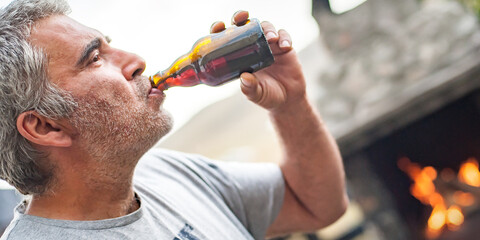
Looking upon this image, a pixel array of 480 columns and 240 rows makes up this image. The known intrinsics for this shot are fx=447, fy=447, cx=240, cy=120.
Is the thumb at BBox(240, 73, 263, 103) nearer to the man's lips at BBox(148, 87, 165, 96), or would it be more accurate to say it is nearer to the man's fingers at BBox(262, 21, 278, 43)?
the man's fingers at BBox(262, 21, 278, 43)

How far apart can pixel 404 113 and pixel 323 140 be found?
2.14 meters

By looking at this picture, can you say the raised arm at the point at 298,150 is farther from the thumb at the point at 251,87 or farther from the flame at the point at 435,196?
the flame at the point at 435,196

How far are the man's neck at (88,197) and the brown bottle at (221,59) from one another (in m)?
0.28

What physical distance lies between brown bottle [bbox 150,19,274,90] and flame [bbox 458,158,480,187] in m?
2.87

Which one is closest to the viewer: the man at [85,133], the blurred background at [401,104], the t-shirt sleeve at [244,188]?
the man at [85,133]

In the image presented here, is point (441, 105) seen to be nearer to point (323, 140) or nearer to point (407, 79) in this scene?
point (407, 79)

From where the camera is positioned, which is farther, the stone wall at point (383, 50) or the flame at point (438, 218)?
the flame at point (438, 218)

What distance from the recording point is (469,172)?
344 centimetres

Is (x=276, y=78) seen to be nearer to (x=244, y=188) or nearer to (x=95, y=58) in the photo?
(x=244, y=188)

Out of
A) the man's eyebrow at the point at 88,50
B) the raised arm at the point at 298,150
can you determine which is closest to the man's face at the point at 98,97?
the man's eyebrow at the point at 88,50

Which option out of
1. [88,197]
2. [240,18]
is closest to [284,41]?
[240,18]

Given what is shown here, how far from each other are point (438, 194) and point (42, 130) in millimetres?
3232

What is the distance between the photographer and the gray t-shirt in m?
1.01

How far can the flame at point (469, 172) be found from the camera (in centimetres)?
338
